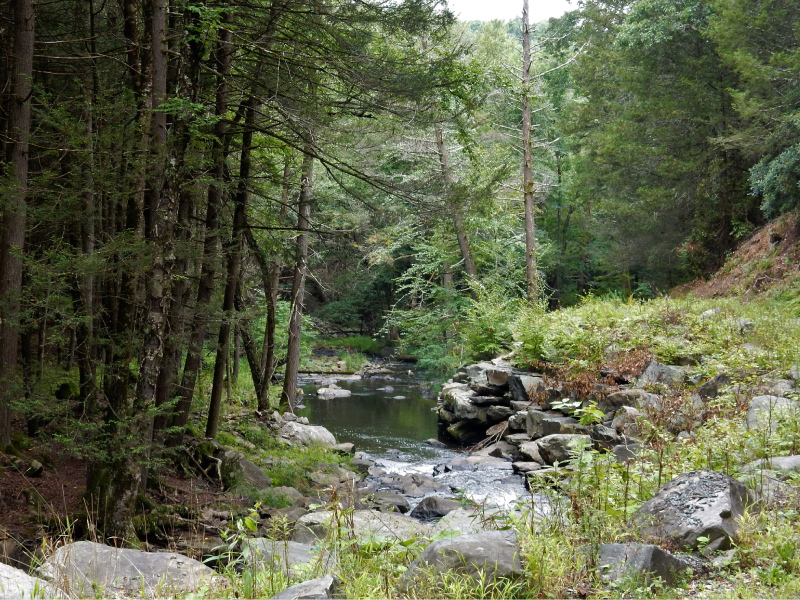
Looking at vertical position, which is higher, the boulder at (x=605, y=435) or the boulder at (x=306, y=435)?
the boulder at (x=605, y=435)

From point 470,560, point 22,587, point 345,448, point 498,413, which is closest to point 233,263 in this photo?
point 345,448

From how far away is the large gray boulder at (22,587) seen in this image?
9.20 feet

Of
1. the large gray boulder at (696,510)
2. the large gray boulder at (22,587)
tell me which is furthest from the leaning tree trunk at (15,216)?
the large gray boulder at (696,510)

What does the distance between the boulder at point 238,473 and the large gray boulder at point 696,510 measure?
5.18m

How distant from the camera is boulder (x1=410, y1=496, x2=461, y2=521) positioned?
816cm

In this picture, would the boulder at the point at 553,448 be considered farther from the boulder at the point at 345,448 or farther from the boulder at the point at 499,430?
the boulder at the point at 345,448

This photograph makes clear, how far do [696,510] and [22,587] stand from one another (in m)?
3.65

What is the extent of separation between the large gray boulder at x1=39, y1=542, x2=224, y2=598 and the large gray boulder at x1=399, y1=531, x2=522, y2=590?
1111 mm

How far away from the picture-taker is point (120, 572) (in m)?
3.58

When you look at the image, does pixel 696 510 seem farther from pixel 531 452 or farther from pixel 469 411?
pixel 469 411

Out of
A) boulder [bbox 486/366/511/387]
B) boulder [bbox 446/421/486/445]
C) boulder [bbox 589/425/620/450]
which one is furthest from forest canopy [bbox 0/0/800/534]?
boulder [bbox 589/425/620/450]

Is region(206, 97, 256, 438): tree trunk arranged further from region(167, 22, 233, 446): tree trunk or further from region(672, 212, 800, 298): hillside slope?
region(672, 212, 800, 298): hillside slope

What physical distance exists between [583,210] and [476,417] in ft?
62.7

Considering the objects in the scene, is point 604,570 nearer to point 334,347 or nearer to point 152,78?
point 152,78
